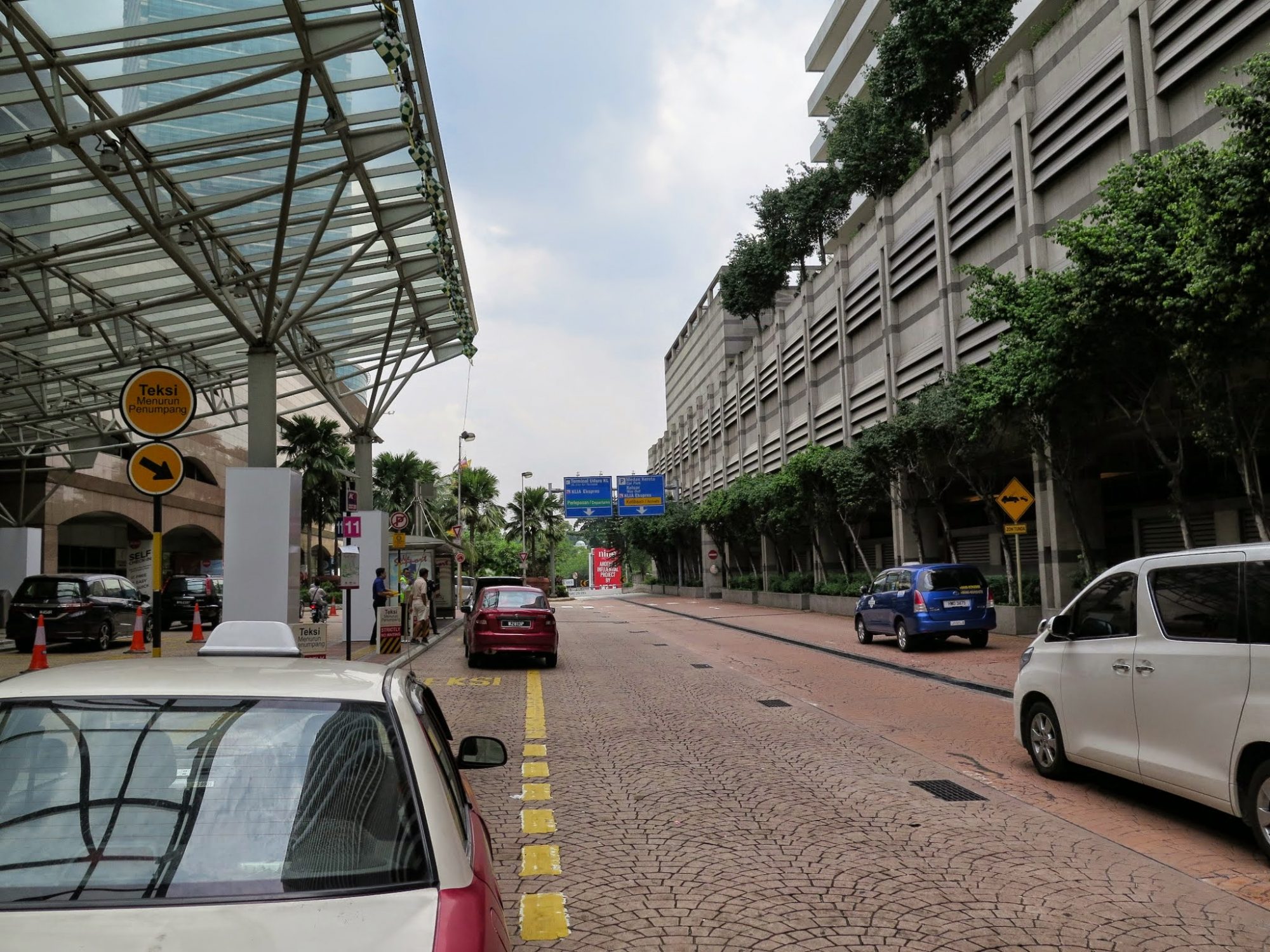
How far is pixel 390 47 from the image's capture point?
11.4 m

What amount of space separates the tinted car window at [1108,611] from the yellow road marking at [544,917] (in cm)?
441

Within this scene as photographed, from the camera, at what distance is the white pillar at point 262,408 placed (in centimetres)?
1577

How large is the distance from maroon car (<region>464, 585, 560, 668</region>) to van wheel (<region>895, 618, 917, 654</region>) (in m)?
7.05

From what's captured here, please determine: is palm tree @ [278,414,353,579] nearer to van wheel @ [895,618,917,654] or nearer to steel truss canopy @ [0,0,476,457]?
steel truss canopy @ [0,0,476,457]

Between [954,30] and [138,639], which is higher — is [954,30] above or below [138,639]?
above

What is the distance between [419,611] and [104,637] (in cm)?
689

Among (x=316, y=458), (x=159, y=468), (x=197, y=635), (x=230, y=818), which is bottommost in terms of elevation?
(x=197, y=635)

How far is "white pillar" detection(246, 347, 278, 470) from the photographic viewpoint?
15766 millimetres

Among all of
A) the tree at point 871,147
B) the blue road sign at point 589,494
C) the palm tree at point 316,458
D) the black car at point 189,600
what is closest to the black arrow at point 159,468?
the black car at point 189,600

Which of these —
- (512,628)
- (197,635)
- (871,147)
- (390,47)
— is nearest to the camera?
(390,47)

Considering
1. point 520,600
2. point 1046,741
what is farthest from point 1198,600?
point 520,600

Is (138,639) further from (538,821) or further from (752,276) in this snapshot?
(752,276)

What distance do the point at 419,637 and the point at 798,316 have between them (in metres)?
27.8

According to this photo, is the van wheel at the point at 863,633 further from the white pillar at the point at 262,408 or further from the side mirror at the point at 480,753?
the side mirror at the point at 480,753
